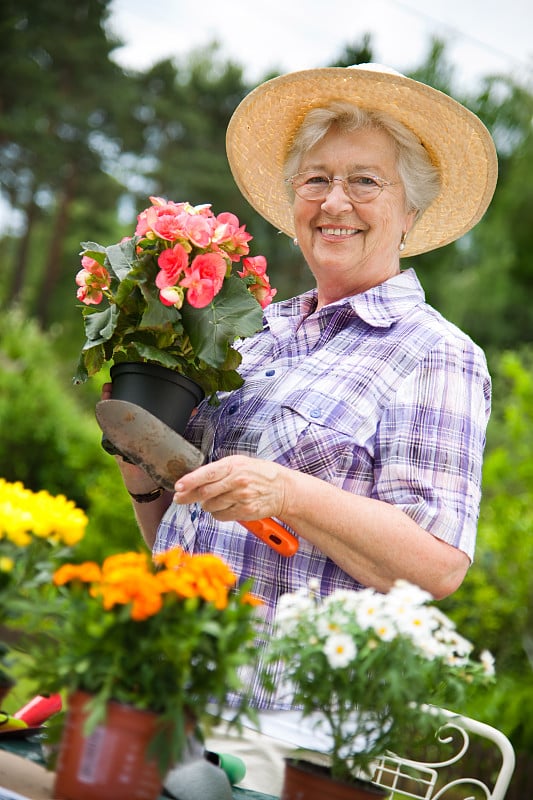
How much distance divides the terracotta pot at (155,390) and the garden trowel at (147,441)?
152 mm

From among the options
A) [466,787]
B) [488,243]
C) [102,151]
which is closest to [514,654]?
[466,787]

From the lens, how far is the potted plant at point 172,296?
1.87 metres

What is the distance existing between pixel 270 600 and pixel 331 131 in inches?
47.8

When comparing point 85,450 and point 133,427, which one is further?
point 85,450

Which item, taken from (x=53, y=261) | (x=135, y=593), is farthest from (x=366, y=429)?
(x=53, y=261)

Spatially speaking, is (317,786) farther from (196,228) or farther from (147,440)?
(196,228)

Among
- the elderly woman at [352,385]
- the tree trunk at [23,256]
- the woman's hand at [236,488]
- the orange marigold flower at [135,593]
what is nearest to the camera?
the orange marigold flower at [135,593]

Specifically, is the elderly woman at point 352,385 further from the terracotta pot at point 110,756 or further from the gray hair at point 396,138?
the terracotta pot at point 110,756

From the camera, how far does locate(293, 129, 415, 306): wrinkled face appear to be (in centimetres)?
231

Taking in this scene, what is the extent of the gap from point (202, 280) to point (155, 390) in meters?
0.24

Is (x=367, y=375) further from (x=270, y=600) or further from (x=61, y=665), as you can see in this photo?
(x=61, y=665)

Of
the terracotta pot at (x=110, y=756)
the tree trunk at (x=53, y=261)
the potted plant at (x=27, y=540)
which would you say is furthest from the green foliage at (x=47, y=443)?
the tree trunk at (x=53, y=261)

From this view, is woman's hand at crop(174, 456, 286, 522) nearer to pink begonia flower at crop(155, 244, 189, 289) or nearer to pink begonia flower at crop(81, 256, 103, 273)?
pink begonia flower at crop(155, 244, 189, 289)

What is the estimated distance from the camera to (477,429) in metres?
1.99
